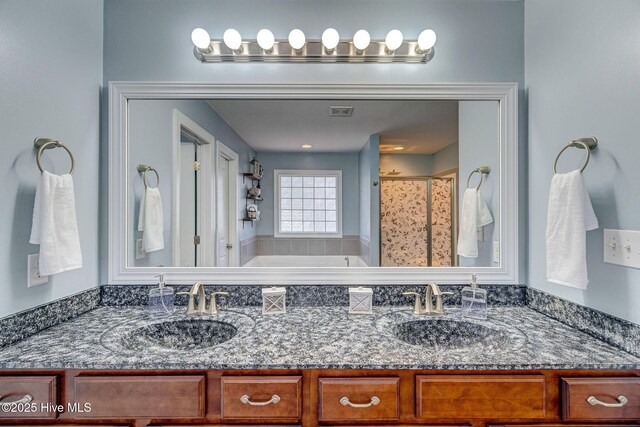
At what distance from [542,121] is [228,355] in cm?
165

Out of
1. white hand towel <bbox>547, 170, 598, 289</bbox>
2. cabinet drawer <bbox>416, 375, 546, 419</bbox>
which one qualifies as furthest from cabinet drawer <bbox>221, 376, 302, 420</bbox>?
white hand towel <bbox>547, 170, 598, 289</bbox>

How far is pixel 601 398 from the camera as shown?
1009mm

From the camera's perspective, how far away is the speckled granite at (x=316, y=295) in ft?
5.19

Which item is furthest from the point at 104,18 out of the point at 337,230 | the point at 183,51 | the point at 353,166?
the point at 337,230

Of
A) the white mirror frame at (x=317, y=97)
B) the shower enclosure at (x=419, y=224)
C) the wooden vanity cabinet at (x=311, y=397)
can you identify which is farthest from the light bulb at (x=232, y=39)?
the wooden vanity cabinet at (x=311, y=397)

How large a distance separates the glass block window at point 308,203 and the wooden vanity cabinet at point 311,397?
0.80 meters

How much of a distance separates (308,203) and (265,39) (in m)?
0.81

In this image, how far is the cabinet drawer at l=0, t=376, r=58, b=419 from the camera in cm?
101

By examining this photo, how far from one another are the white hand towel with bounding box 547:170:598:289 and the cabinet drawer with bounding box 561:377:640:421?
1.01 ft

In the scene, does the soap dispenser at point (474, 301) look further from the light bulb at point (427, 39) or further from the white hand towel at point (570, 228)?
the light bulb at point (427, 39)

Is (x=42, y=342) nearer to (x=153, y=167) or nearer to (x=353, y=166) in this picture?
(x=153, y=167)

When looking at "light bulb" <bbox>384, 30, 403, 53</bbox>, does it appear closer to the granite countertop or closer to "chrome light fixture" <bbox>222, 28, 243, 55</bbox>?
"chrome light fixture" <bbox>222, 28, 243, 55</bbox>

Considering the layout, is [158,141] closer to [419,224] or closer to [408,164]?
[408,164]

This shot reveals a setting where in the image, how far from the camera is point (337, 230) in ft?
5.55
